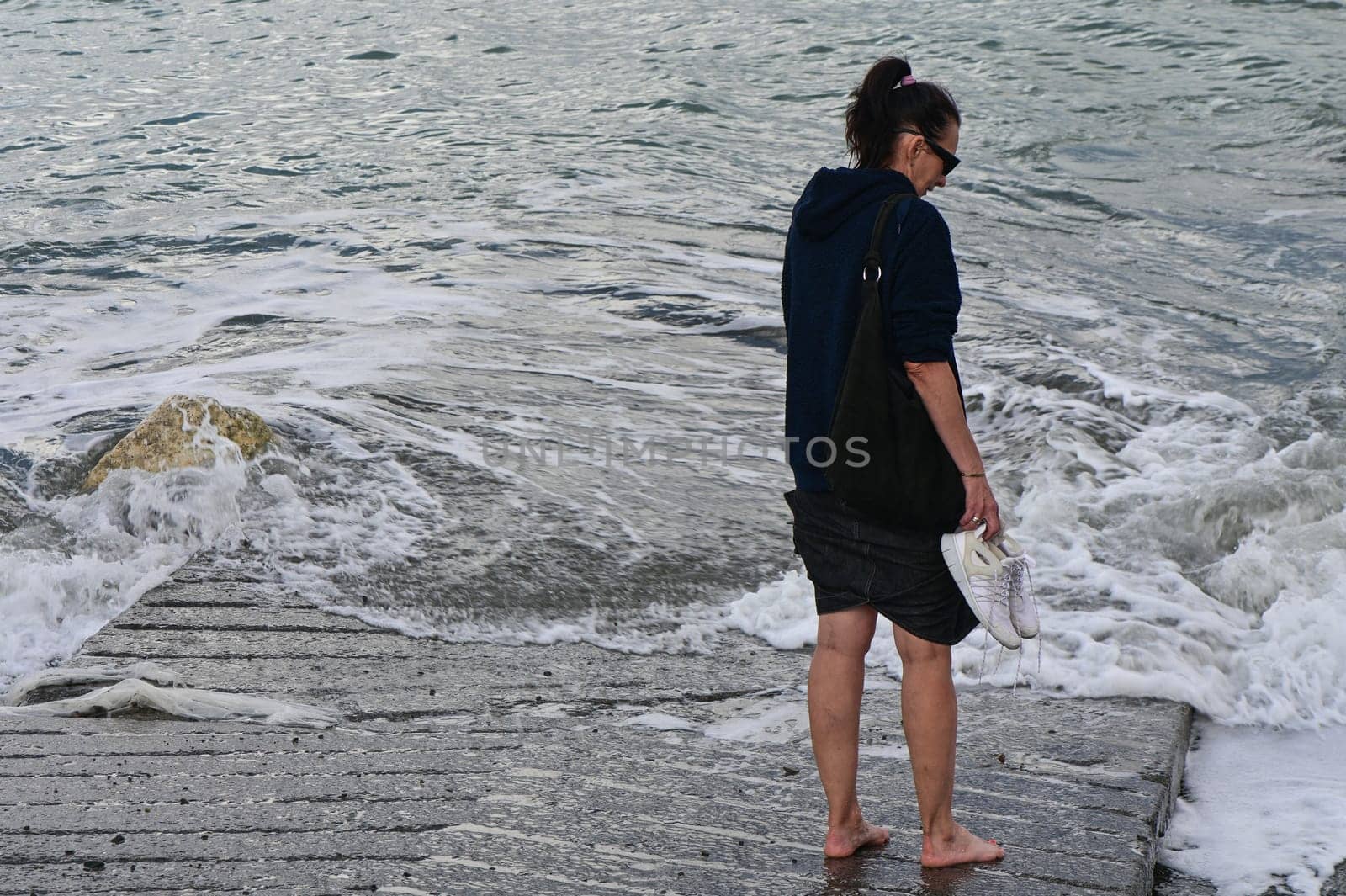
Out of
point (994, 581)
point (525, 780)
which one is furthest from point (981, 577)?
point (525, 780)

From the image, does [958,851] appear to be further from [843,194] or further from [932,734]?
[843,194]

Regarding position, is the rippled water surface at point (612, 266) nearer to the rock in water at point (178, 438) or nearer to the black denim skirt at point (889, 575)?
the rock in water at point (178, 438)

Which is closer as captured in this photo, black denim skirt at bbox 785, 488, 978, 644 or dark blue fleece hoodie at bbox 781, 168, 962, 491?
dark blue fleece hoodie at bbox 781, 168, 962, 491

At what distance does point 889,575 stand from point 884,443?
337 mm

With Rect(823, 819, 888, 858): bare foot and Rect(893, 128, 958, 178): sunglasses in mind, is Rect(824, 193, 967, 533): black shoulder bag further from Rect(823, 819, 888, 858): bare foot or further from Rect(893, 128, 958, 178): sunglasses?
Rect(823, 819, 888, 858): bare foot

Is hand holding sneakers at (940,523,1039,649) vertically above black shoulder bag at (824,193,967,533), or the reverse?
black shoulder bag at (824,193,967,533)

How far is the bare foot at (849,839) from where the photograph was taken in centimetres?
329

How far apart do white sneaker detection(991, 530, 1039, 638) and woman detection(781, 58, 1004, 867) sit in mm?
66

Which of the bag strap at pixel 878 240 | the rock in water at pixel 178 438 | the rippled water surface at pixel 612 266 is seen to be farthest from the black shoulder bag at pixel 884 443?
the rock in water at pixel 178 438

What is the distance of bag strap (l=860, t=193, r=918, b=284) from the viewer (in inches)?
112

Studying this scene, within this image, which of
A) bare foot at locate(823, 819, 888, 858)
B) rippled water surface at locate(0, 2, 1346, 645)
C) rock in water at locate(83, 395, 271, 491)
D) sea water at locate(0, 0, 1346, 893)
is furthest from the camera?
rippled water surface at locate(0, 2, 1346, 645)

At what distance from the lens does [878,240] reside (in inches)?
112

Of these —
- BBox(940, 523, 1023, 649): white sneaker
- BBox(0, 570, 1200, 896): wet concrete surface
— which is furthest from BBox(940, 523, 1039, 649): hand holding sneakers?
BBox(0, 570, 1200, 896): wet concrete surface

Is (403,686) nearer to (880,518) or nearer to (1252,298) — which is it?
(880,518)
